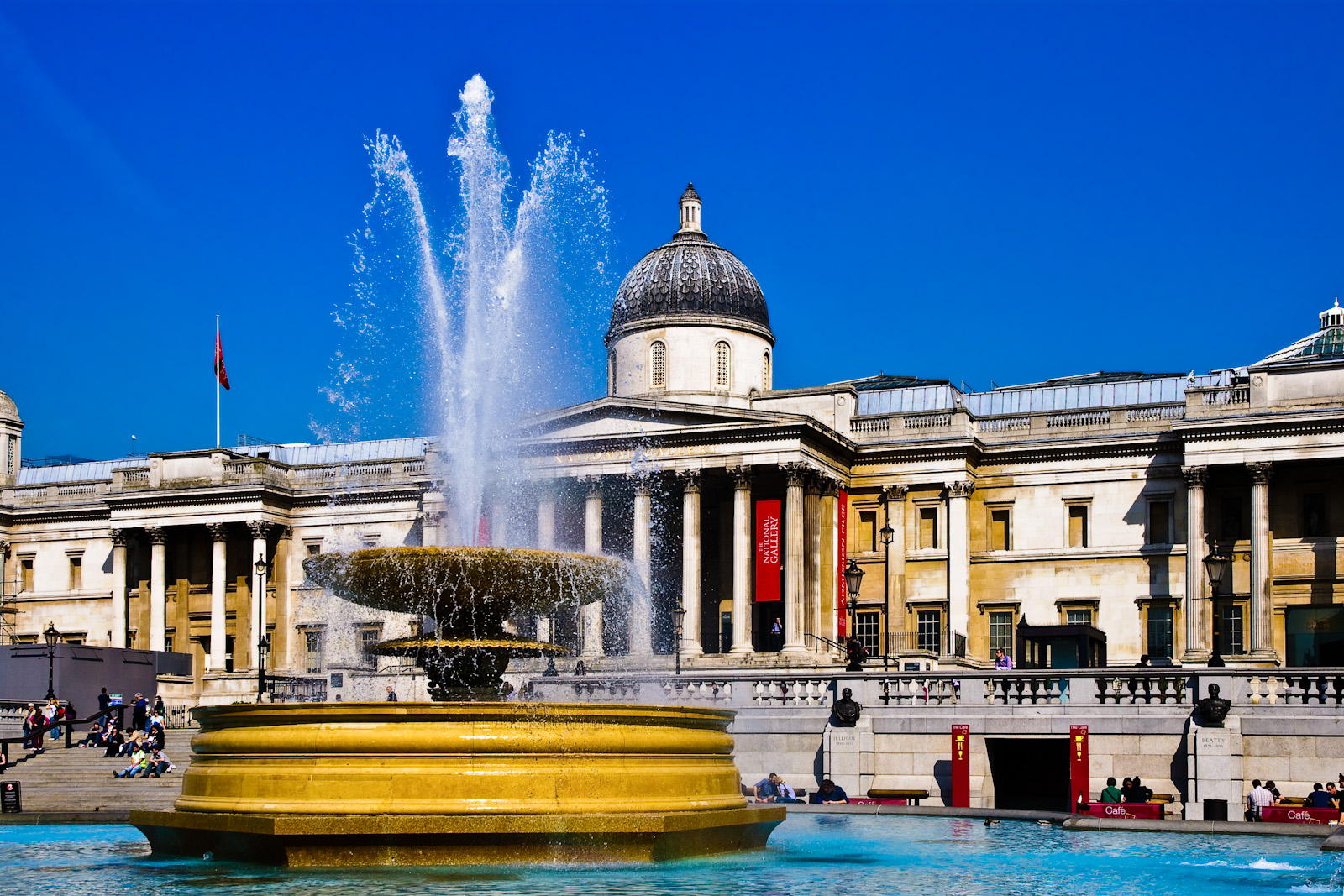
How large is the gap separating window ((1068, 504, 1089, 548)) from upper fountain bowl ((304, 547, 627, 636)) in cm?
3939

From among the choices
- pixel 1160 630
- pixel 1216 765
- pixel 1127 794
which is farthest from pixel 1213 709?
pixel 1160 630

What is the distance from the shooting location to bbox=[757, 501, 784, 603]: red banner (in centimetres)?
5462

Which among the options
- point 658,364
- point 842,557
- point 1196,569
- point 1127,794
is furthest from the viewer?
point 658,364

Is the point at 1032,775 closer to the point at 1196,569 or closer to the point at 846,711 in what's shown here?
the point at 846,711

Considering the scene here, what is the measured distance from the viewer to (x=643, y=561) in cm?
5519

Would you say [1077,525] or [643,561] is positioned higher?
[1077,525]

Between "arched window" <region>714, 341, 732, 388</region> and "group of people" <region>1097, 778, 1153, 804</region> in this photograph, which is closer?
"group of people" <region>1097, 778, 1153, 804</region>

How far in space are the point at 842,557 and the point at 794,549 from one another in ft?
15.3

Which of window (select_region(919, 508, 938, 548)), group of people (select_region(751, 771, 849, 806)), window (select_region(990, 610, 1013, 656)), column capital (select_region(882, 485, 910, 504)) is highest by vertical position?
column capital (select_region(882, 485, 910, 504))

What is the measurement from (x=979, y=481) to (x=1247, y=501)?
368 inches

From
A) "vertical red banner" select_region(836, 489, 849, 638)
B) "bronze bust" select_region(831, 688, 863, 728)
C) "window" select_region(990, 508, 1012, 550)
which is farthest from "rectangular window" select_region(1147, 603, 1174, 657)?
"bronze bust" select_region(831, 688, 863, 728)

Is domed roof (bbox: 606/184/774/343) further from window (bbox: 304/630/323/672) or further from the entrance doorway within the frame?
the entrance doorway

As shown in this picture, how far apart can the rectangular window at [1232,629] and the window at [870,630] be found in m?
11.7

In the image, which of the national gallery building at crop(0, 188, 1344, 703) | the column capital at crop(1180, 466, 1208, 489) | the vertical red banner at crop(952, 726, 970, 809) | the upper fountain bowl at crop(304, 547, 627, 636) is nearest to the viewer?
the upper fountain bowl at crop(304, 547, 627, 636)
